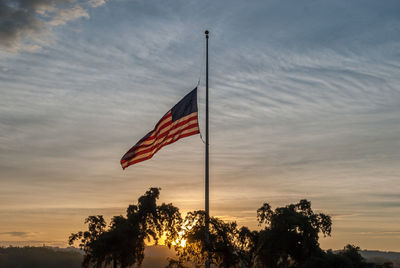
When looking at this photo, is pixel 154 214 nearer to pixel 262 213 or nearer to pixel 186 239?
pixel 262 213

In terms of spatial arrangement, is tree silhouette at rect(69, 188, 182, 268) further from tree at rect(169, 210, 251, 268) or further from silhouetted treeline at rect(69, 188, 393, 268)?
tree at rect(169, 210, 251, 268)

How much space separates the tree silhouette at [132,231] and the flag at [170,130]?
1296 inches

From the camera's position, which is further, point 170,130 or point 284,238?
point 284,238

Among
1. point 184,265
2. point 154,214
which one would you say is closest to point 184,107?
point 184,265

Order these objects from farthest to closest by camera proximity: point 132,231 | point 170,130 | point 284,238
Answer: point 132,231, point 284,238, point 170,130

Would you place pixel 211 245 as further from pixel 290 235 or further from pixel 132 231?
pixel 132 231

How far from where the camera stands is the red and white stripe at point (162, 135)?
3303cm

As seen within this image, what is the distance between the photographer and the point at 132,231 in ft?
219

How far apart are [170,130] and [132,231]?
36143 millimetres

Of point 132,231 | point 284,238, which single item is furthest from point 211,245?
point 132,231

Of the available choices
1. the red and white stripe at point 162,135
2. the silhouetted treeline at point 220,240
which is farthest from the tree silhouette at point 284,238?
the red and white stripe at point 162,135

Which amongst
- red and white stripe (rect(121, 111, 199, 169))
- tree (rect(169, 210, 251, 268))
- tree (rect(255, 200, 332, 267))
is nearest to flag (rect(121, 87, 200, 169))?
red and white stripe (rect(121, 111, 199, 169))

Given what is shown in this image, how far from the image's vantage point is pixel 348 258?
5231 cm

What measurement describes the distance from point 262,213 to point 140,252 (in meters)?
20.6
